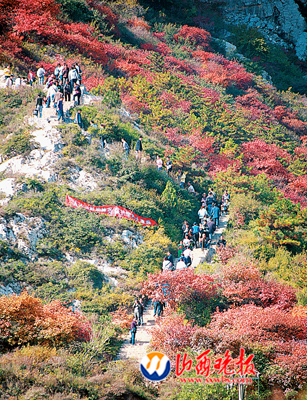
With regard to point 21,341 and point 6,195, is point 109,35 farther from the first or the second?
point 21,341

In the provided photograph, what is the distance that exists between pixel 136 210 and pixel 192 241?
3018 mm

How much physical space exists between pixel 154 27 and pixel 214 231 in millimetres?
31411

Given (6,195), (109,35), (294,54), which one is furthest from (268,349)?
(294,54)

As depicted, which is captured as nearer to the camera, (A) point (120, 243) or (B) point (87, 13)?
(A) point (120, 243)

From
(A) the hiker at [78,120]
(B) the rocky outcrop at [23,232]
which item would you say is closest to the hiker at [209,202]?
(A) the hiker at [78,120]

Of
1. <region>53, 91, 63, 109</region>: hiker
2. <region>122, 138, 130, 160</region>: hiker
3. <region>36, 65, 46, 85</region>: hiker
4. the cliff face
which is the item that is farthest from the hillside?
the cliff face

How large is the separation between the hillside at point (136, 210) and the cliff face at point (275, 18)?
43.3ft

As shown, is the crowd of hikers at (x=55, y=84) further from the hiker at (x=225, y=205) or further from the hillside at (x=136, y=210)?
the hiker at (x=225, y=205)

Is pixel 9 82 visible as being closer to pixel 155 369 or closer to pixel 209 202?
pixel 209 202

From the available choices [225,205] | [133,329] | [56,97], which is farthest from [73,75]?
[133,329]

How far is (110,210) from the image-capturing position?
59.7 feet

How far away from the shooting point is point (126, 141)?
75.6 ft

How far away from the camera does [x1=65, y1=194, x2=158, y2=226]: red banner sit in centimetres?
1789

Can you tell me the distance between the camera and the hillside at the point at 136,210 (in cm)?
1050
